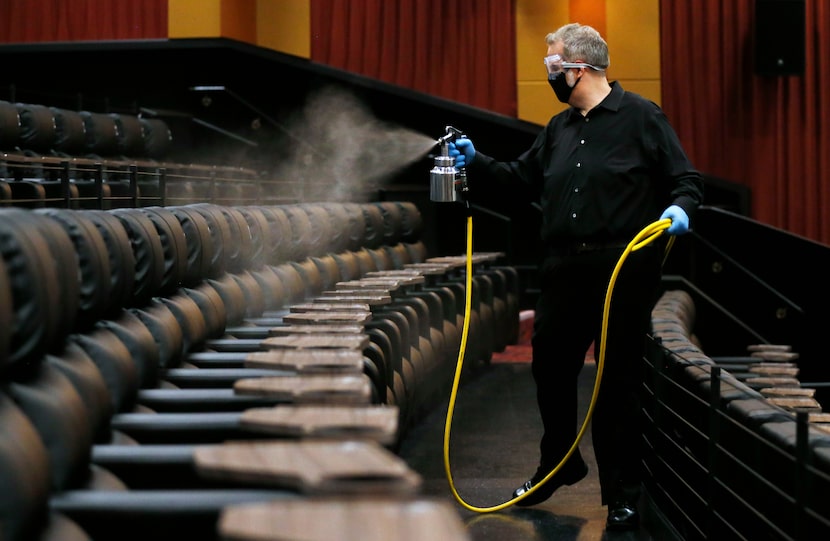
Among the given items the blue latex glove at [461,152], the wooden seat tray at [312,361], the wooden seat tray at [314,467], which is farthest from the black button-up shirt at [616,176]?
the wooden seat tray at [314,467]

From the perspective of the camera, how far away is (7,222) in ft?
4.01

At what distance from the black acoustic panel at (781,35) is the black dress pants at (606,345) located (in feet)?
12.0

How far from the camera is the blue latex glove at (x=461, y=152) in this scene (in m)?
2.36

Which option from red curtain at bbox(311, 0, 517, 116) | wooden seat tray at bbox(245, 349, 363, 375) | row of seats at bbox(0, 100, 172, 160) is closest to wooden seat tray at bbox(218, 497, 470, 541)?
wooden seat tray at bbox(245, 349, 363, 375)

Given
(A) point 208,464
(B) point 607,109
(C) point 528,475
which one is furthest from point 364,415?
(C) point 528,475

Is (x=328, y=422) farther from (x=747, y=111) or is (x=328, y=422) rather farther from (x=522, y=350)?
(x=747, y=111)

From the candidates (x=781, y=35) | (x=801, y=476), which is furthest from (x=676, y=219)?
(x=781, y=35)

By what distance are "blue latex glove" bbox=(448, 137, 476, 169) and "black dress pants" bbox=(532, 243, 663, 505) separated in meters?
0.31

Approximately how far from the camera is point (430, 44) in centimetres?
582

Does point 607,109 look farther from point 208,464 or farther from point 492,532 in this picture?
point 208,464

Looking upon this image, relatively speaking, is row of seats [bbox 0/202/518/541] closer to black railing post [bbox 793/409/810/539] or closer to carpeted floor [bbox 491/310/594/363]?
black railing post [bbox 793/409/810/539]

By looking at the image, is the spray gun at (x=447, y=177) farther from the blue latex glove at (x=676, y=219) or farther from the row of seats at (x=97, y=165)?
the row of seats at (x=97, y=165)

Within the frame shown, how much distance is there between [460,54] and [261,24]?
102 centimetres

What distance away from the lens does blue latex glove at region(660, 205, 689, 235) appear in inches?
79.1
